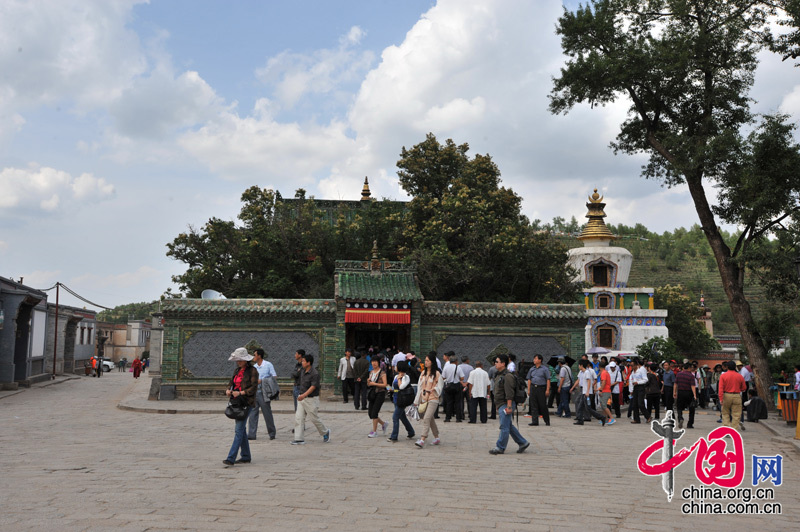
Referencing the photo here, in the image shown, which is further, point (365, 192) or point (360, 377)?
point (365, 192)

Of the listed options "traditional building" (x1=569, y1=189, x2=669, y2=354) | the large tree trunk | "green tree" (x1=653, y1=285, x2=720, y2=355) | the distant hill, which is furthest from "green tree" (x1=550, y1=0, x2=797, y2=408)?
the distant hill

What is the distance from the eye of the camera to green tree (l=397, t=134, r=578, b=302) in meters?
27.3

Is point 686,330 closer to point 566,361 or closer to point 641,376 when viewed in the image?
point 566,361

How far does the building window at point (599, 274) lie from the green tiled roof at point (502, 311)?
75.0ft

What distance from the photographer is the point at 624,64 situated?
20984mm

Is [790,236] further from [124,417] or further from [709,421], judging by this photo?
[124,417]

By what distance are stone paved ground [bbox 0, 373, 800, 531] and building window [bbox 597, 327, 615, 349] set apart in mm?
28698

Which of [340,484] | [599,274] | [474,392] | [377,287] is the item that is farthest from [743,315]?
[599,274]

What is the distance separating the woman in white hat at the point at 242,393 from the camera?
9.23 metres

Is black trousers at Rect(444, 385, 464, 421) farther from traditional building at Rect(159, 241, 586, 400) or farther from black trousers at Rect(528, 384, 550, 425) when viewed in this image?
traditional building at Rect(159, 241, 586, 400)

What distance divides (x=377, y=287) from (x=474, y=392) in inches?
319

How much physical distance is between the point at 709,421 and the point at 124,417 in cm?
1464

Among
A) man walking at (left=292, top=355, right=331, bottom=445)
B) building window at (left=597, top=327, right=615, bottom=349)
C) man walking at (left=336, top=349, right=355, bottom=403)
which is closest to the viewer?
man walking at (left=292, top=355, right=331, bottom=445)

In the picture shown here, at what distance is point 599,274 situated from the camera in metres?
44.7
